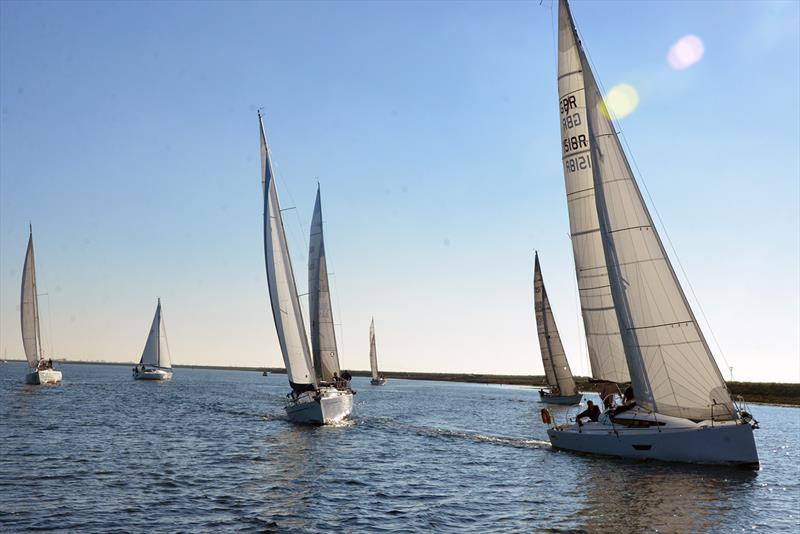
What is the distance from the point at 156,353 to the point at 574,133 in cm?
8819

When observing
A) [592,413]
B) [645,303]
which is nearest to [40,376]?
[592,413]

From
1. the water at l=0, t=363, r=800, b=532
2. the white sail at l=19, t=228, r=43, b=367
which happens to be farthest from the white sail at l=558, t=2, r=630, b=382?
the white sail at l=19, t=228, r=43, b=367

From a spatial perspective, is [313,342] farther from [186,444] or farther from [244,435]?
[186,444]

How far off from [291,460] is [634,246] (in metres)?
16.1

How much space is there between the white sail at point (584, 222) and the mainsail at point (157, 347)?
272 ft

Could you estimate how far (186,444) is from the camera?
28.5 meters

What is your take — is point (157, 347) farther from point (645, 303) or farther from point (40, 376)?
point (645, 303)

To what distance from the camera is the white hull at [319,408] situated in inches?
1380

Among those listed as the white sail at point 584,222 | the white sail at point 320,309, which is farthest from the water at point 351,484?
the white sail at point 320,309

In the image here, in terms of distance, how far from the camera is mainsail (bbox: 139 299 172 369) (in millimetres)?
98625

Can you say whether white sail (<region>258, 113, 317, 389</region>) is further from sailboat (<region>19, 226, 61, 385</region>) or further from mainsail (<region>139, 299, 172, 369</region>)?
mainsail (<region>139, 299, 172, 369</region>)

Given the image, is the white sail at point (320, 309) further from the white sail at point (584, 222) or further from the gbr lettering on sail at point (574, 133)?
the gbr lettering on sail at point (574, 133)

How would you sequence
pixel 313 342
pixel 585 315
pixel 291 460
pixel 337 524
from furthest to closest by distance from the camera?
1. pixel 313 342
2. pixel 585 315
3. pixel 291 460
4. pixel 337 524

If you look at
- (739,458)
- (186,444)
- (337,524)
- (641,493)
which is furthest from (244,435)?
(739,458)
